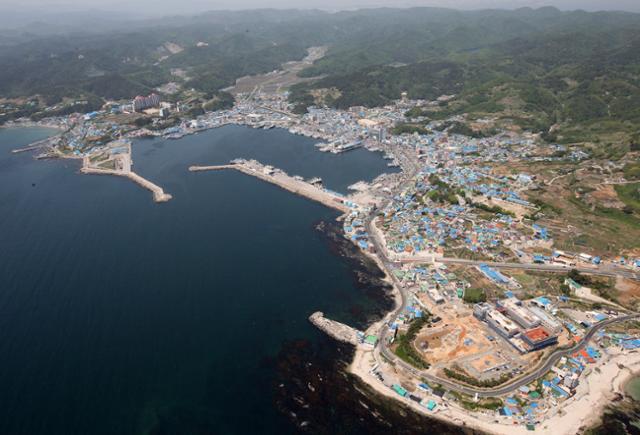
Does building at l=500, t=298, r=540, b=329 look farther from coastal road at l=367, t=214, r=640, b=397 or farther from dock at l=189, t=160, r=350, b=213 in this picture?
dock at l=189, t=160, r=350, b=213

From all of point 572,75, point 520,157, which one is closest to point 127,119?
point 520,157

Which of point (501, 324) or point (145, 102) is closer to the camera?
point (501, 324)

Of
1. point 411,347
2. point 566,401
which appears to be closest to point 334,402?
point 411,347

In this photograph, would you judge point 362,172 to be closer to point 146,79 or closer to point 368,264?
point 368,264

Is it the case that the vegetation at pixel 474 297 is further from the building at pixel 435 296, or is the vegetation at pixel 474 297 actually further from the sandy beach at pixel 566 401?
the sandy beach at pixel 566 401

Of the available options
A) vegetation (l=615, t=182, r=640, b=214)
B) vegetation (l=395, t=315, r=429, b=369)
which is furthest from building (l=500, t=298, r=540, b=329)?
vegetation (l=615, t=182, r=640, b=214)

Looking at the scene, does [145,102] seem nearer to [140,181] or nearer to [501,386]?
[140,181]
